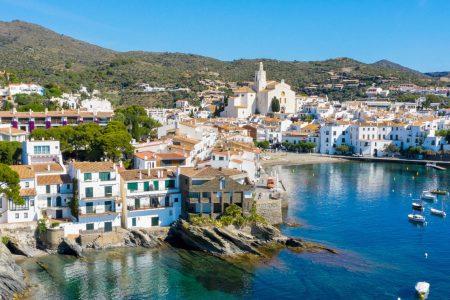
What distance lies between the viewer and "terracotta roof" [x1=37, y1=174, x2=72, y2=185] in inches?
1409

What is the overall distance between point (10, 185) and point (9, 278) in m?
7.88

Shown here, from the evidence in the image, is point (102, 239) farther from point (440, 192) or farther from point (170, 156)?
point (440, 192)

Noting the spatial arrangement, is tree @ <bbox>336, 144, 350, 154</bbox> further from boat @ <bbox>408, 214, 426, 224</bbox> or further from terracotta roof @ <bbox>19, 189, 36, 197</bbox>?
terracotta roof @ <bbox>19, 189, 36, 197</bbox>

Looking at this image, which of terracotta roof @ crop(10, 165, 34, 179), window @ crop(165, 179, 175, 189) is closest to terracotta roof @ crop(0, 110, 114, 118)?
terracotta roof @ crop(10, 165, 34, 179)

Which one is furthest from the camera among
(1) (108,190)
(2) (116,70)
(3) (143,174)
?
(2) (116,70)

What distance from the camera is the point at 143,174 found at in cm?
3769

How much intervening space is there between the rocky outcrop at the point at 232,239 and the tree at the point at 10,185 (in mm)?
10194

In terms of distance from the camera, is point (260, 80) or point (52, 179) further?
point (260, 80)

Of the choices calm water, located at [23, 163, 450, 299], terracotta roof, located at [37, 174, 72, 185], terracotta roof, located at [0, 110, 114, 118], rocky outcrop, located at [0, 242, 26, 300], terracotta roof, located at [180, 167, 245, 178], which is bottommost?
calm water, located at [23, 163, 450, 299]

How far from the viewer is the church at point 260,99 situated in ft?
383

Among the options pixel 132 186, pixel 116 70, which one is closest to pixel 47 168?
pixel 132 186

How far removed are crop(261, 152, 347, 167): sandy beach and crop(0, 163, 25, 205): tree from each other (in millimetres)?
45499

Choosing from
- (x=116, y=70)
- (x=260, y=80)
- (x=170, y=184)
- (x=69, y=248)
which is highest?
(x=116, y=70)

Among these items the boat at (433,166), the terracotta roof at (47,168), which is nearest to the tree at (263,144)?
the boat at (433,166)
